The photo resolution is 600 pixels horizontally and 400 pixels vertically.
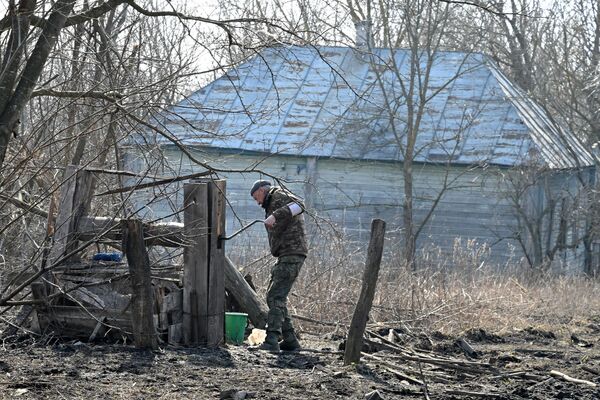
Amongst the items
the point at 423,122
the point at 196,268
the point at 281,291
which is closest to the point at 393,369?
the point at 281,291

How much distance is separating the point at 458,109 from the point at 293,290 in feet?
44.2

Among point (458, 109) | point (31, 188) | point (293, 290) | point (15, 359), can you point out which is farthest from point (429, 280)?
point (458, 109)

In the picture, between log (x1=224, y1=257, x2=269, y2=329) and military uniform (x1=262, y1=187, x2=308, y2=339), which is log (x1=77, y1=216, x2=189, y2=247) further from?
log (x1=224, y1=257, x2=269, y2=329)

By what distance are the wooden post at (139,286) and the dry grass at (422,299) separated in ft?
11.0

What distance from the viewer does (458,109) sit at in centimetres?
2712

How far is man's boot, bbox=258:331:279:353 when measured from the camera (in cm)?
1180

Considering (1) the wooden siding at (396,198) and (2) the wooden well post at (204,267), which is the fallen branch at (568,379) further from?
(1) the wooden siding at (396,198)

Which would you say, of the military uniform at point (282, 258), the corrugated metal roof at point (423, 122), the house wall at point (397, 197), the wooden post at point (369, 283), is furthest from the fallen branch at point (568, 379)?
the house wall at point (397, 197)

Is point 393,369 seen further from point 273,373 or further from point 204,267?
point 204,267

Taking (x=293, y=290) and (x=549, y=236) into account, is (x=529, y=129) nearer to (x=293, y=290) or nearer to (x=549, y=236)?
(x=549, y=236)

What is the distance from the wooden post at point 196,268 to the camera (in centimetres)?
1127

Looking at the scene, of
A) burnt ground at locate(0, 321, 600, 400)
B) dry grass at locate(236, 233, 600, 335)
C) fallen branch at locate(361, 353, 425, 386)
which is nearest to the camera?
burnt ground at locate(0, 321, 600, 400)

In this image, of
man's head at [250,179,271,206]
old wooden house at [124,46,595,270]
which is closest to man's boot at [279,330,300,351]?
man's head at [250,179,271,206]

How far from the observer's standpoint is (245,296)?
1291cm
